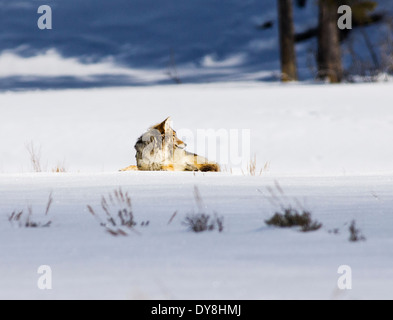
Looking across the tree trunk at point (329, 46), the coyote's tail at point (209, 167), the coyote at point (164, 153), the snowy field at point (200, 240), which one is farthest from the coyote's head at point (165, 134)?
the tree trunk at point (329, 46)

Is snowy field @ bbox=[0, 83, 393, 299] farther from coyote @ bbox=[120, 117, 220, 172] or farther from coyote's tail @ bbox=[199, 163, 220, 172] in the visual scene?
coyote's tail @ bbox=[199, 163, 220, 172]

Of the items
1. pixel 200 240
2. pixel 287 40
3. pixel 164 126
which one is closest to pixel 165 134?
pixel 164 126

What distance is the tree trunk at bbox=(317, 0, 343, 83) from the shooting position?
47.0 ft

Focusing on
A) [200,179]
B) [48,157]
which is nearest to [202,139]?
[48,157]

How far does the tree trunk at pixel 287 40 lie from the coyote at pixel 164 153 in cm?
983

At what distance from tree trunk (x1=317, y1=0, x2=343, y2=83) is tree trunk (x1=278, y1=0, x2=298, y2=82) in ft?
1.92

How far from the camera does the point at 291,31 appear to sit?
14539 millimetres

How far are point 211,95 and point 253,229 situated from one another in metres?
9.92

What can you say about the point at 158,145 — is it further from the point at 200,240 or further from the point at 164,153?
the point at 200,240

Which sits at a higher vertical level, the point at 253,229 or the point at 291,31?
the point at 291,31

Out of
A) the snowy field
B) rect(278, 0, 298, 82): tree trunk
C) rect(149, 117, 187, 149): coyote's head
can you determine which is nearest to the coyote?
rect(149, 117, 187, 149): coyote's head

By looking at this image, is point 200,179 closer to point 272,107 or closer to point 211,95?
point 272,107

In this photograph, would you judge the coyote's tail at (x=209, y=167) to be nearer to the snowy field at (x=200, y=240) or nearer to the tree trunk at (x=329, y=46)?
the snowy field at (x=200, y=240)

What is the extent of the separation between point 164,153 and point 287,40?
1021cm
